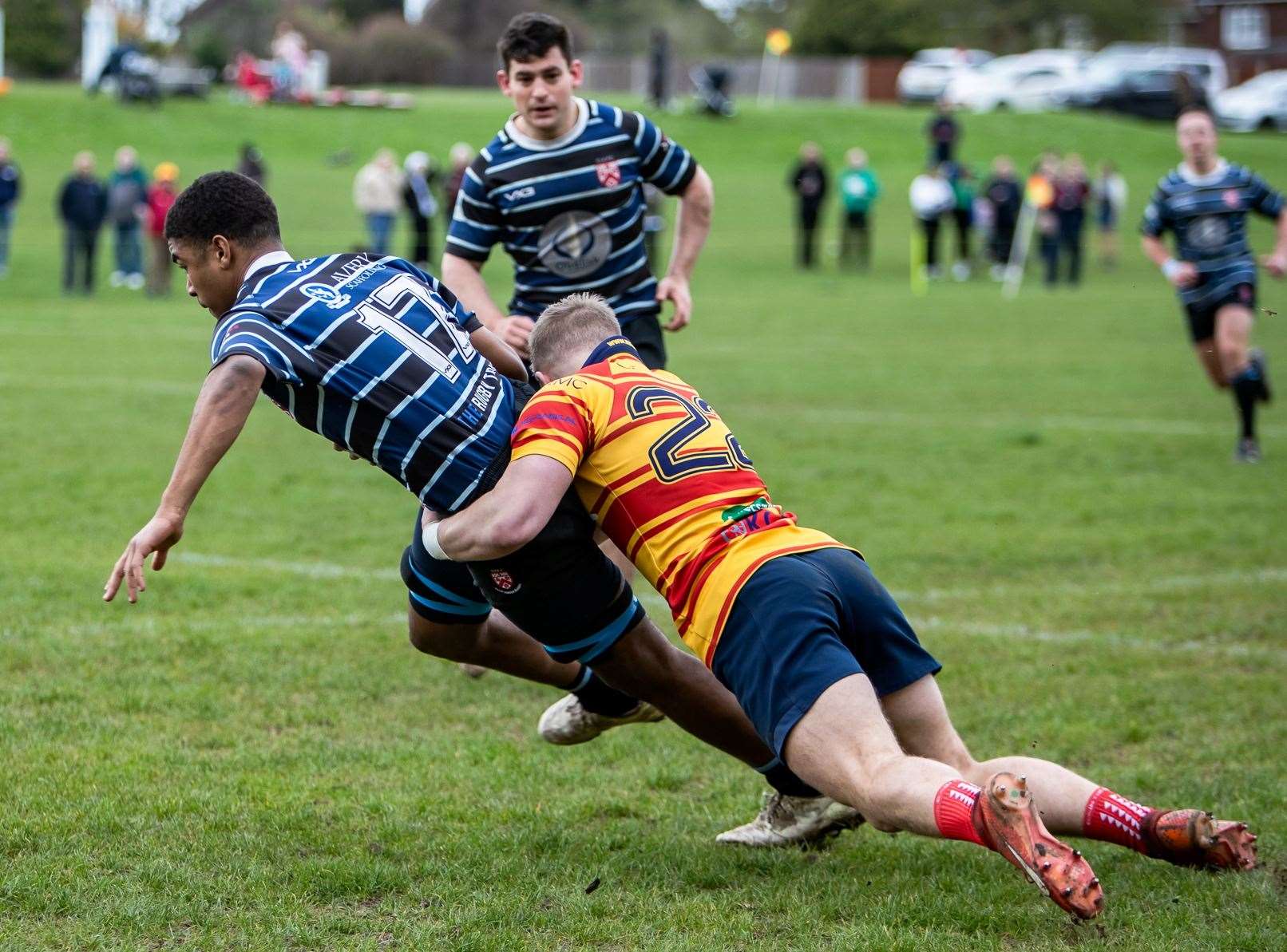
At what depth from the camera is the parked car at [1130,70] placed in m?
50.3

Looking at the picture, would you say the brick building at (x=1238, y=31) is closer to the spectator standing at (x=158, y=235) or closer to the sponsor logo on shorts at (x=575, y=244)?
the spectator standing at (x=158, y=235)

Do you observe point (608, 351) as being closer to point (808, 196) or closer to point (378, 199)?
point (378, 199)

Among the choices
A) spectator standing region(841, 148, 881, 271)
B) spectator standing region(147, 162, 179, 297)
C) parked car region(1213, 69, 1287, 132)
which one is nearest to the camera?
spectator standing region(147, 162, 179, 297)

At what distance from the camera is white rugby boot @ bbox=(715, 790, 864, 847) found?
171 inches

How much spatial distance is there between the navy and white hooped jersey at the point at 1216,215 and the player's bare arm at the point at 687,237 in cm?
509

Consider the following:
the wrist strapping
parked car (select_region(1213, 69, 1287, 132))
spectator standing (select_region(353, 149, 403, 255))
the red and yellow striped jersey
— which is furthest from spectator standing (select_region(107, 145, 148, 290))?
parked car (select_region(1213, 69, 1287, 132))

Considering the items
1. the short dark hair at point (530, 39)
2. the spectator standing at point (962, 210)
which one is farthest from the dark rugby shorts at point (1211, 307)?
the spectator standing at point (962, 210)

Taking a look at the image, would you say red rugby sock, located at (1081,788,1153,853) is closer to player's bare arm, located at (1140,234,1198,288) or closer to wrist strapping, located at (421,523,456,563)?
wrist strapping, located at (421,523,456,563)

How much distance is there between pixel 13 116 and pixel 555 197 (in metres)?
35.6

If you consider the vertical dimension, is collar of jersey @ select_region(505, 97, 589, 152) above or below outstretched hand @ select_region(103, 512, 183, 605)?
above

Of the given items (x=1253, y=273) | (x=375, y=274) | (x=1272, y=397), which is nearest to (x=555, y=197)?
(x=375, y=274)

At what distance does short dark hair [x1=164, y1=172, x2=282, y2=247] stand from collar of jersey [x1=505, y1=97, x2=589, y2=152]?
2.17 m

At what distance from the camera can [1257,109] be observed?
4869 cm

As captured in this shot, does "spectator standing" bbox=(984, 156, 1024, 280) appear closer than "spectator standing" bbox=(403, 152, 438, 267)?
No
